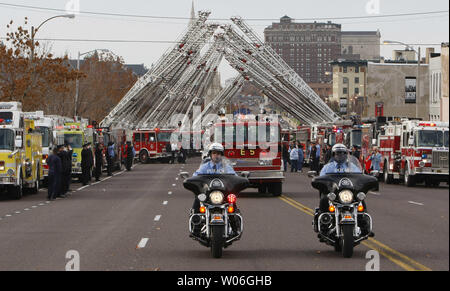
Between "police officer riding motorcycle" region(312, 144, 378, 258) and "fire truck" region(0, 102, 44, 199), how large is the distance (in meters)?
18.0

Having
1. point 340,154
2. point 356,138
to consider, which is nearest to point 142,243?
point 340,154

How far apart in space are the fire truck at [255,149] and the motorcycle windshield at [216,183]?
16.0m

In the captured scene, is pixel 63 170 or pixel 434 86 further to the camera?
pixel 434 86

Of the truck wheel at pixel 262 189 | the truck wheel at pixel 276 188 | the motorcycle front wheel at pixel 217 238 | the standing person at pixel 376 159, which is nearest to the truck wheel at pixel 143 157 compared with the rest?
the standing person at pixel 376 159

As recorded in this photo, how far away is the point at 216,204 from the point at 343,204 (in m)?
1.87

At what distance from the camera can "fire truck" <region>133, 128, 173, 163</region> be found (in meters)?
78.4

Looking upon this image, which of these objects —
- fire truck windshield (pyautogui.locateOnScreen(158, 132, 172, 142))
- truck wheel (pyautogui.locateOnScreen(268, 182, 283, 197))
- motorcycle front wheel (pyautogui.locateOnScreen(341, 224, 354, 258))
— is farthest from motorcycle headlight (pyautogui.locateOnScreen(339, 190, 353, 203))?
fire truck windshield (pyautogui.locateOnScreen(158, 132, 172, 142))

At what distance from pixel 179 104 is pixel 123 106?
1640cm

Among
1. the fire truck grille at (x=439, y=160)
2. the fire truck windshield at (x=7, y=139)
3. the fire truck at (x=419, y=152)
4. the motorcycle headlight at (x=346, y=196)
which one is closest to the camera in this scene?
the motorcycle headlight at (x=346, y=196)

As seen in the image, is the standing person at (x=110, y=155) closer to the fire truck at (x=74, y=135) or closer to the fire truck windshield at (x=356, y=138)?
the fire truck at (x=74, y=135)

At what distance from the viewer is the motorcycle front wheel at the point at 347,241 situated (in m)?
13.8

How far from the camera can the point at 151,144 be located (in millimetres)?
78750

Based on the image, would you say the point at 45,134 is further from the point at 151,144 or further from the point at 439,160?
the point at 151,144

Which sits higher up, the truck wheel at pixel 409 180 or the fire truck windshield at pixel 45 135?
the fire truck windshield at pixel 45 135
